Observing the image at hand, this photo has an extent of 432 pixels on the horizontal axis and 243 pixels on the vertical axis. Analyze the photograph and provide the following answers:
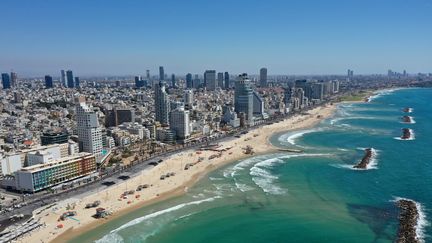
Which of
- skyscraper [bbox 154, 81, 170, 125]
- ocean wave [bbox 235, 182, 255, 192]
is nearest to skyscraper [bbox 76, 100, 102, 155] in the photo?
ocean wave [bbox 235, 182, 255, 192]

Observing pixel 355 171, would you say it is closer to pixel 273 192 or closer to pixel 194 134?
pixel 273 192

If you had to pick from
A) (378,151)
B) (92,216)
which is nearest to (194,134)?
(378,151)

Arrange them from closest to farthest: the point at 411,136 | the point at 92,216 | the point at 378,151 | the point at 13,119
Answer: the point at 92,216 → the point at 378,151 → the point at 411,136 → the point at 13,119

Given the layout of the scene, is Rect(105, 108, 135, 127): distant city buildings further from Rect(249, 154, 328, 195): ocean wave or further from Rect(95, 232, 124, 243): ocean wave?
Rect(95, 232, 124, 243): ocean wave

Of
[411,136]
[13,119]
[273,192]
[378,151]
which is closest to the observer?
[273,192]

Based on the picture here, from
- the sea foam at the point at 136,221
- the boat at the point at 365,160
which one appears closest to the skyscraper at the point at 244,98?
the boat at the point at 365,160

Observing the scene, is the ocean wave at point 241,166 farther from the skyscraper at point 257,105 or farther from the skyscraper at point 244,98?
the skyscraper at point 257,105

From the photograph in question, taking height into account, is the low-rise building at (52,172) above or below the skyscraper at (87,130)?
below
